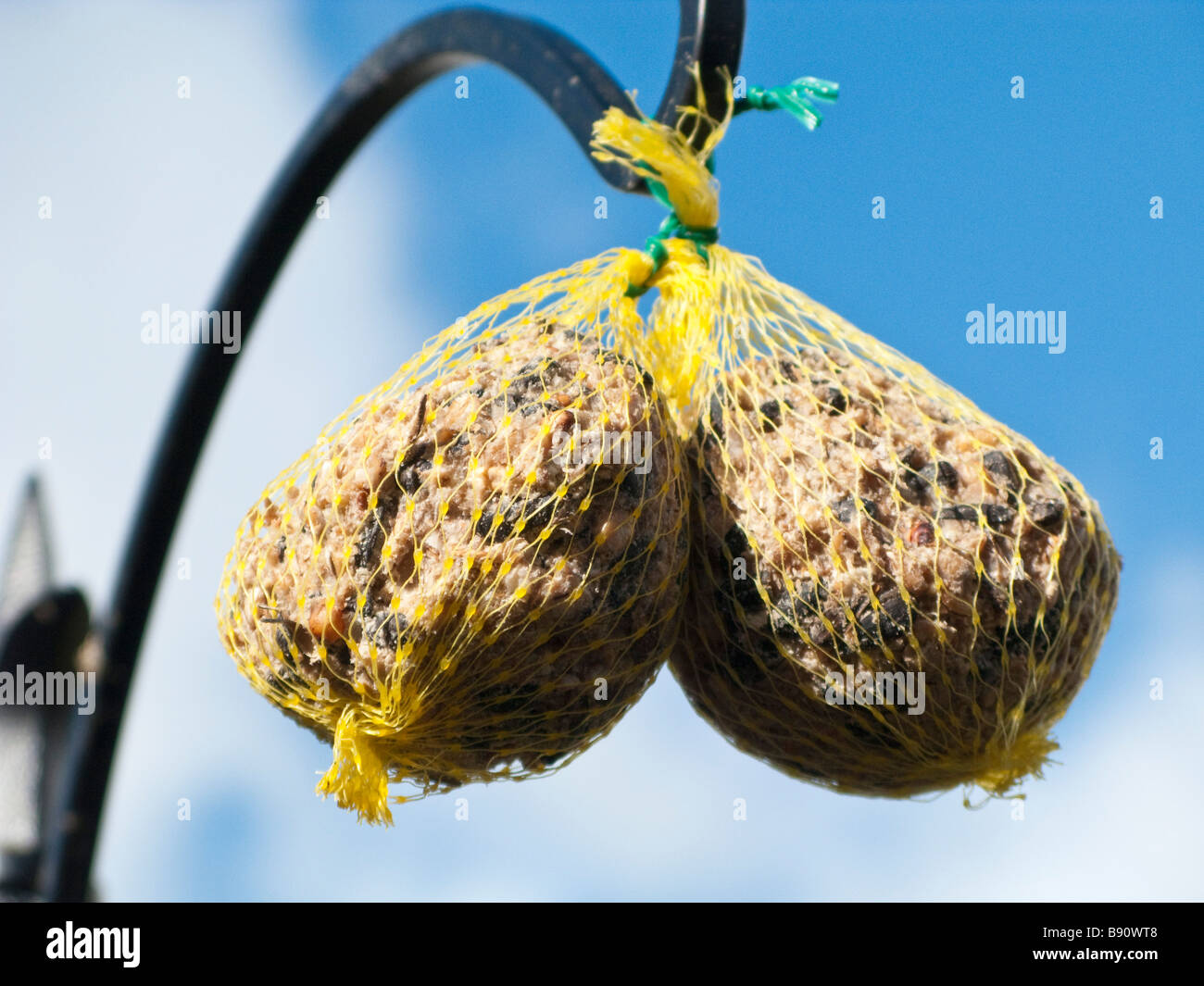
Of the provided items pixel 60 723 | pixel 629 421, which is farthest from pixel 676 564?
pixel 60 723

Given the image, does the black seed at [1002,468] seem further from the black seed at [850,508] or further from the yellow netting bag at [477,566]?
the yellow netting bag at [477,566]

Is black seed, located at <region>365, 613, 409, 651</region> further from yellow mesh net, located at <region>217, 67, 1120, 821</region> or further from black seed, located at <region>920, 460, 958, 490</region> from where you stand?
black seed, located at <region>920, 460, 958, 490</region>

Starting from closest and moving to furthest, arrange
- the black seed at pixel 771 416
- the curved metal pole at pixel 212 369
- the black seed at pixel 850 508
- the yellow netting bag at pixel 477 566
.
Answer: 1. the yellow netting bag at pixel 477 566
2. the black seed at pixel 850 508
3. the black seed at pixel 771 416
4. the curved metal pole at pixel 212 369

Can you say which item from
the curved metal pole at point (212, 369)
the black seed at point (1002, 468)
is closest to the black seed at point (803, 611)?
the black seed at point (1002, 468)

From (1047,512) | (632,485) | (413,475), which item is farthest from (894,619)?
(413,475)

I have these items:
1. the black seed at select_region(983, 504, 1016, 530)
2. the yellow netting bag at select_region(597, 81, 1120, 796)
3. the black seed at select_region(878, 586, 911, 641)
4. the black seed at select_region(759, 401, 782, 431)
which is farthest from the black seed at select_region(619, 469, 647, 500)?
the black seed at select_region(983, 504, 1016, 530)
